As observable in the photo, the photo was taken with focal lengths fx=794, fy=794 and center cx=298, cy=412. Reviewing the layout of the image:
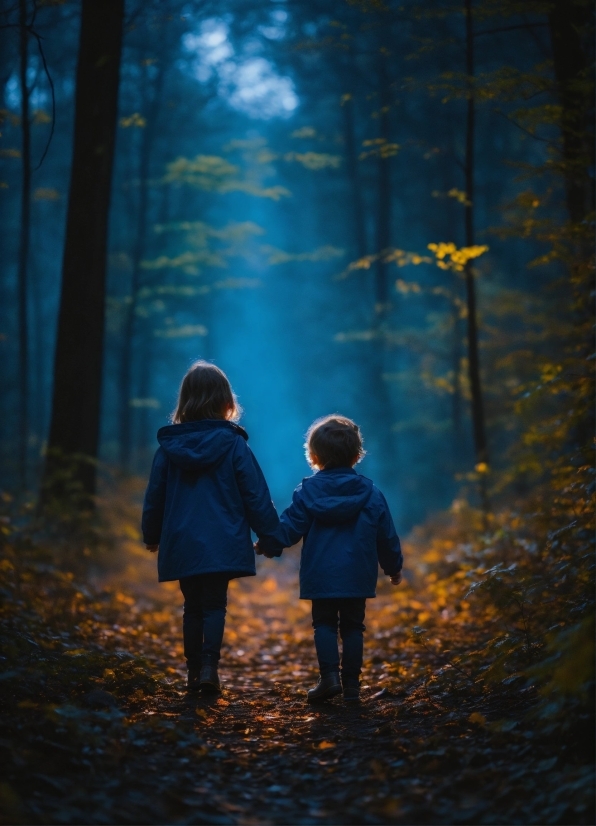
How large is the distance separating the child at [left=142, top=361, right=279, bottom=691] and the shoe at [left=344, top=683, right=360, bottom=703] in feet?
2.75

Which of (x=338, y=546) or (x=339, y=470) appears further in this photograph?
(x=339, y=470)

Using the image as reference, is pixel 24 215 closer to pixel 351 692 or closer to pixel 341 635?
pixel 341 635

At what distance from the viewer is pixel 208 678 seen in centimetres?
509

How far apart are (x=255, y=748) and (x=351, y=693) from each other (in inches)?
49.4

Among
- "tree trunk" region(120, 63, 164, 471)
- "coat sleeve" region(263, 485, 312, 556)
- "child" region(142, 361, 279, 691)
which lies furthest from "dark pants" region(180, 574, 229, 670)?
"tree trunk" region(120, 63, 164, 471)

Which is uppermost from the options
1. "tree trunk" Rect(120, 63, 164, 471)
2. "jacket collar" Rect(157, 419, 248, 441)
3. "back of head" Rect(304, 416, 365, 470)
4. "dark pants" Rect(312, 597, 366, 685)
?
"tree trunk" Rect(120, 63, 164, 471)

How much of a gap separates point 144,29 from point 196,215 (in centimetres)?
726

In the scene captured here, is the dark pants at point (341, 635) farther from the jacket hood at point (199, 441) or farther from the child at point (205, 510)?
the jacket hood at point (199, 441)

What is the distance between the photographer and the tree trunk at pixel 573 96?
7.47 m

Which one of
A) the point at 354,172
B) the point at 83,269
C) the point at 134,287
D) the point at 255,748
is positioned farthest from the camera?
the point at 354,172

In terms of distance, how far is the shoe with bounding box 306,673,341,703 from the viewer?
5.05 meters

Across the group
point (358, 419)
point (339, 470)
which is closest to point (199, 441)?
point (339, 470)

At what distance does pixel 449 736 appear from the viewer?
152 inches

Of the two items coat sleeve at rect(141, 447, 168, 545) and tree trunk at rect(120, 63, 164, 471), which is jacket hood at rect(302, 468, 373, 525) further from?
tree trunk at rect(120, 63, 164, 471)
